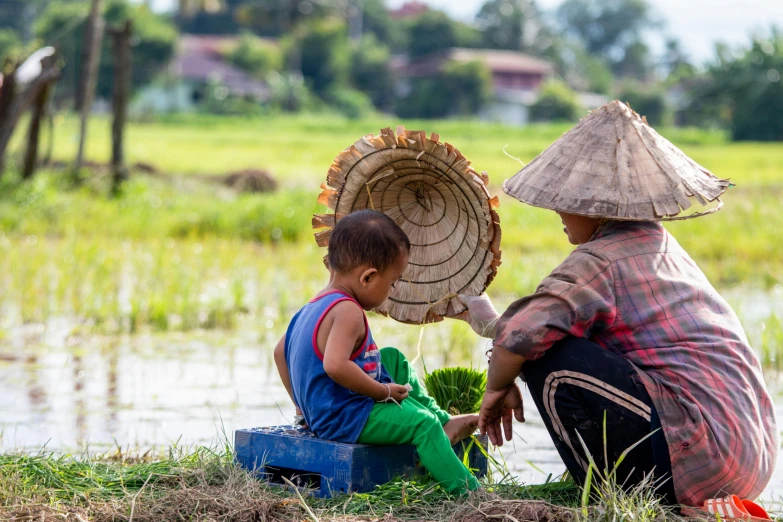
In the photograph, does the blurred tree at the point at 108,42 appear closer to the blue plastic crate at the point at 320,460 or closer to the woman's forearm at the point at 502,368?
the blue plastic crate at the point at 320,460

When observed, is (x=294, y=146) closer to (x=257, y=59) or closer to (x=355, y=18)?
(x=257, y=59)

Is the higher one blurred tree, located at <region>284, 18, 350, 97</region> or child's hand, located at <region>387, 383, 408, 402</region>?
blurred tree, located at <region>284, 18, 350, 97</region>

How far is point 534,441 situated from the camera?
14.9ft

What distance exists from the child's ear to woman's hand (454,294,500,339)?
0.40 metres

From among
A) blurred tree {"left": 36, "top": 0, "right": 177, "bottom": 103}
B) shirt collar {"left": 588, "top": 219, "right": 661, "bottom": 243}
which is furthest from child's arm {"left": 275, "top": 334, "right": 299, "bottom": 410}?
blurred tree {"left": 36, "top": 0, "right": 177, "bottom": 103}

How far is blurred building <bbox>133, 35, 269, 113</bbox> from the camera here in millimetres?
54500

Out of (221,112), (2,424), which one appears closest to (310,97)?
(221,112)

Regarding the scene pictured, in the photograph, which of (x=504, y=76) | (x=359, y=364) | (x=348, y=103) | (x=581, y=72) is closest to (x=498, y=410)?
(x=359, y=364)

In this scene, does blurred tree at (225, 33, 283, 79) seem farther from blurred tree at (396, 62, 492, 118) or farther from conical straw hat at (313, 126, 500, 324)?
conical straw hat at (313, 126, 500, 324)

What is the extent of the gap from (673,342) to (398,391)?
839mm

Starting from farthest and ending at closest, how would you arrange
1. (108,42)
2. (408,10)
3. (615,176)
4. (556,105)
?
1. (408,10)
2. (556,105)
3. (108,42)
4. (615,176)

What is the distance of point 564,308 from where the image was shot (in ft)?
9.77

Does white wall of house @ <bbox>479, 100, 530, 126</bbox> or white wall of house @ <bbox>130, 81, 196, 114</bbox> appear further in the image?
white wall of house @ <bbox>479, 100, 530, 126</bbox>

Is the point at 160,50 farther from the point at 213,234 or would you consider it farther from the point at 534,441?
the point at 534,441
